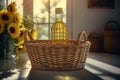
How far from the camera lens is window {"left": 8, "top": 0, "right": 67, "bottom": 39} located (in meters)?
3.32

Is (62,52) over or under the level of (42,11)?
under

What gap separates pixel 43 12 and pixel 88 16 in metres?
0.53

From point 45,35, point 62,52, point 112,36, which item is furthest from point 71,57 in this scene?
point 45,35

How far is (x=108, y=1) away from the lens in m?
3.34

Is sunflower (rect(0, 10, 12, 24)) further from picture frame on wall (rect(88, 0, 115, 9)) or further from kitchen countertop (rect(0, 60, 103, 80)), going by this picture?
picture frame on wall (rect(88, 0, 115, 9))

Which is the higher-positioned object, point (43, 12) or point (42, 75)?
point (43, 12)

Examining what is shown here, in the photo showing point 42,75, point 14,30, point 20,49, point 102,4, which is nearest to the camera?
point 42,75

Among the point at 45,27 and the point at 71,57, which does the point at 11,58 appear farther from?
the point at 45,27

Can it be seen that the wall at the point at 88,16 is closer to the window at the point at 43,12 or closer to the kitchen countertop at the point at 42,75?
the window at the point at 43,12

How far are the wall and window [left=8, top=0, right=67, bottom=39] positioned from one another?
116 mm

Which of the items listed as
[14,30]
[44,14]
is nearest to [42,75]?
[14,30]

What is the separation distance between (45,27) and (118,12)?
2.88 ft

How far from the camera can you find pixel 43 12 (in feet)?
11.0

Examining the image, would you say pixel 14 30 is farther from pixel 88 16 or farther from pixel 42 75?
pixel 88 16
